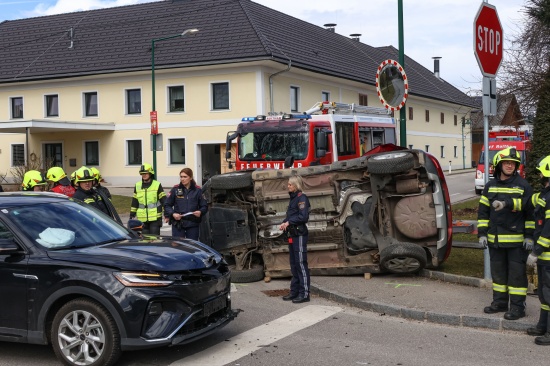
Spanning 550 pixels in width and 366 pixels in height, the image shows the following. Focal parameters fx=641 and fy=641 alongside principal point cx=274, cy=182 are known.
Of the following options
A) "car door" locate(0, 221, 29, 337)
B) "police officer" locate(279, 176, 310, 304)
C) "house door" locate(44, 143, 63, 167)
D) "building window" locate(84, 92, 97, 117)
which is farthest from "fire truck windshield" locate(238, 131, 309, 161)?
"house door" locate(44, 143, 63, 167)

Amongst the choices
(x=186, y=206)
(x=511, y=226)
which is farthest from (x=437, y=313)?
(x=186, y=206)

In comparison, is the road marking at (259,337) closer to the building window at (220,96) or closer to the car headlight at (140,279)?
the car headlight at (140,279)

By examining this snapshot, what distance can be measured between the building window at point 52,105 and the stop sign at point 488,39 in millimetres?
32704

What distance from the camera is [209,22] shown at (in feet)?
117

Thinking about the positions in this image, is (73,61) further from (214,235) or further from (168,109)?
(214,235)

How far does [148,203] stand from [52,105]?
99.2 feet

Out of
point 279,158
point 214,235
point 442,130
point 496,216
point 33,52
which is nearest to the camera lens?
point 496,216

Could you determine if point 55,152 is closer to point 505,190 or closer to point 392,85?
point 392,85

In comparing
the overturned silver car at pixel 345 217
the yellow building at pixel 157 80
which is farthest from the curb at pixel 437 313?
the yellow building at pixel 157 80

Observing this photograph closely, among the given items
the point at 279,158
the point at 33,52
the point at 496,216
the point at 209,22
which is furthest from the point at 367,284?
the point at 33,52

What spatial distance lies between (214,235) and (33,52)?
33.4 m

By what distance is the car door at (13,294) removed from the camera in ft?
19.3

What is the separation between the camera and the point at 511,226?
693 cm

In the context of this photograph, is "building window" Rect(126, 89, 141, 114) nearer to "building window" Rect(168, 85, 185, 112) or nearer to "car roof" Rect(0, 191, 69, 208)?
"building window" Rect(168, 85, 185, 112)
